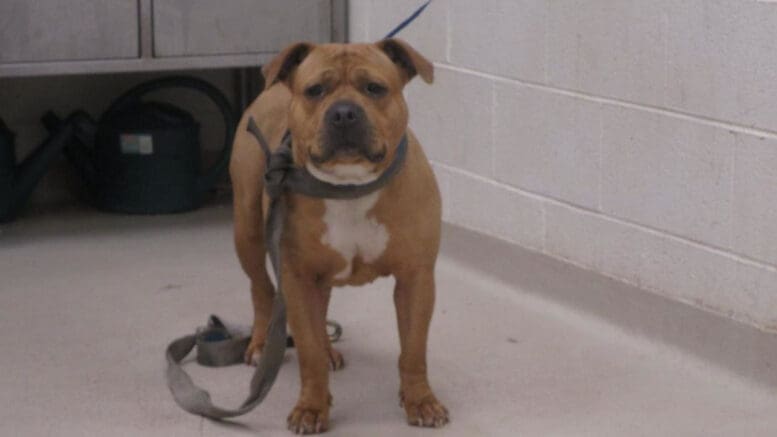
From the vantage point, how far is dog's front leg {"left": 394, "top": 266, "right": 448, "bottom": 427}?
3.32 meters

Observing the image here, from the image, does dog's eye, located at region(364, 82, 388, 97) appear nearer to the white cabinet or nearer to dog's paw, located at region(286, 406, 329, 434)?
dog's paw, located at region(286, 406, 329, 434)

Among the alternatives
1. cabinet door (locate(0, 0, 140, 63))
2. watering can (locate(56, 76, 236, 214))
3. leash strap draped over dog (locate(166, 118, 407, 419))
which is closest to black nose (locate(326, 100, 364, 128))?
leash strap draped over dog (locate(166, 118, 407, 419))

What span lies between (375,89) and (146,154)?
8.55 feet

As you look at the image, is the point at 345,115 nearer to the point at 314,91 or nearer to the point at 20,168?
the point at 314,91

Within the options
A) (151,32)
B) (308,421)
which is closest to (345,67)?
(308,421)

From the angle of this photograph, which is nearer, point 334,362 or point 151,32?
point 334,362

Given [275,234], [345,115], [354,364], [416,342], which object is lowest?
[354,364]

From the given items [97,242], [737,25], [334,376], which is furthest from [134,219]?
[737,25]

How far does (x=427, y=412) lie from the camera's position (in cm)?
336

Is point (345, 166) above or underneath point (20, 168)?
above

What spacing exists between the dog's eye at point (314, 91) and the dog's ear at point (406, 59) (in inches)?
8.2

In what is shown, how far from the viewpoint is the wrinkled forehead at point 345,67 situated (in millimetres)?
3123

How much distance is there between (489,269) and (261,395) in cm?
156

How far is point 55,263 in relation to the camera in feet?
16.2
